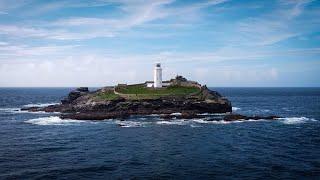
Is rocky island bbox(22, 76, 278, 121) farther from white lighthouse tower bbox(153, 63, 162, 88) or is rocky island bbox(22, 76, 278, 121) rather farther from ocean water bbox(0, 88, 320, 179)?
ocean water bbox(0, 88, 320, 179)

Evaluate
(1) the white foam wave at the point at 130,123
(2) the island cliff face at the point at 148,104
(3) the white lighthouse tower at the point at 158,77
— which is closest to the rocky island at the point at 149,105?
(2) the island cliff face at the point at 148,104

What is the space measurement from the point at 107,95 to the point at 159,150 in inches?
2330

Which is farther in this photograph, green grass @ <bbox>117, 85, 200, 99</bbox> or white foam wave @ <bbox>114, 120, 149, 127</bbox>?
green grass @ <bbox>117, 85, 200, 99</bbox>

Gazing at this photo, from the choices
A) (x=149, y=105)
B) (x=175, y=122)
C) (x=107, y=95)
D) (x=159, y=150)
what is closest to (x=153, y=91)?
(x=107, y=95)

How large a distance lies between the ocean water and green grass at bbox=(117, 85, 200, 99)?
24685 millimetres

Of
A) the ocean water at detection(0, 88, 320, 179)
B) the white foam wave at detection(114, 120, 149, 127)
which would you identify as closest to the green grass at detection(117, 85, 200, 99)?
the white foam wave at detection(114, 120, 149, 127)

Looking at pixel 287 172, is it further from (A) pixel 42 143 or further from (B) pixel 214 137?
(A) pixel 42 143

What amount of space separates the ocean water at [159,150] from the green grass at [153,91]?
81.0ft

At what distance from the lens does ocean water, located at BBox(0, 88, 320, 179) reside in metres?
42.7

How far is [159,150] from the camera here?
54562 millimetres

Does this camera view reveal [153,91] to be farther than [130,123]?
Yes

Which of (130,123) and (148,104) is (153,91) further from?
(130,123)

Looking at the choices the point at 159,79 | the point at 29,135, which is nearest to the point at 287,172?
the point at 29,135

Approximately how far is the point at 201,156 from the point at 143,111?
4993 cm
